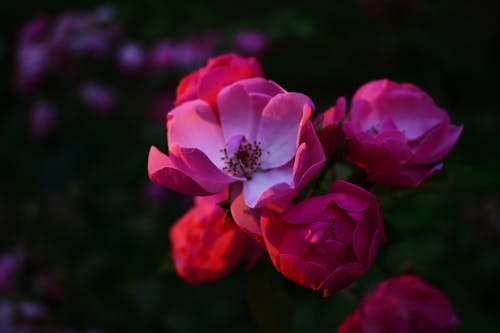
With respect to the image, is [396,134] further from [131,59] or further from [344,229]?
[131,59]

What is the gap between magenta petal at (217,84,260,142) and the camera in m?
0.92

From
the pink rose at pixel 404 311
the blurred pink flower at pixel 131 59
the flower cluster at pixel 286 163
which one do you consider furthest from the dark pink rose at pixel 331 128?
the blurred pink flower at pixel 131 59

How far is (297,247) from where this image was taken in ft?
2.58

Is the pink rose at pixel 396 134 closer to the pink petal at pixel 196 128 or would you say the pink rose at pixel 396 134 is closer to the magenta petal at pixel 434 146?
the magenta petal at pixel 434 146

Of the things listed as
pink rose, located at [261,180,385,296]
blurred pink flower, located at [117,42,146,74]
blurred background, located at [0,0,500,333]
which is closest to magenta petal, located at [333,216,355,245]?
pink rose, located at [261,180,385,296]

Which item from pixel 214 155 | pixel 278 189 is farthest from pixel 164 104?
pixel 278 189

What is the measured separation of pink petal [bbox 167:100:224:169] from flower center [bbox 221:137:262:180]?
0.07ft

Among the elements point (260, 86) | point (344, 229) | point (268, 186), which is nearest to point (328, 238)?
point (344, 229)

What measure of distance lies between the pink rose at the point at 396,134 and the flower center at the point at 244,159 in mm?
157

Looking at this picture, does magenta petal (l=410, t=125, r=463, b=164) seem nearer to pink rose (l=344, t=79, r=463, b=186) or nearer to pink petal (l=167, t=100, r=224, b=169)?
pink rose (l=344, t=79, r=463, b=186)

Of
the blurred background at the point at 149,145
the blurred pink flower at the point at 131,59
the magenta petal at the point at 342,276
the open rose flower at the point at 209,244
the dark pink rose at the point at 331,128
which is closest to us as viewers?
the magenta petal at the point at 342,276

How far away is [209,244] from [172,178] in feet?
0.77

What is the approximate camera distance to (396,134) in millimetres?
906

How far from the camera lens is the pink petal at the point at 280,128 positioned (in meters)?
0.88
